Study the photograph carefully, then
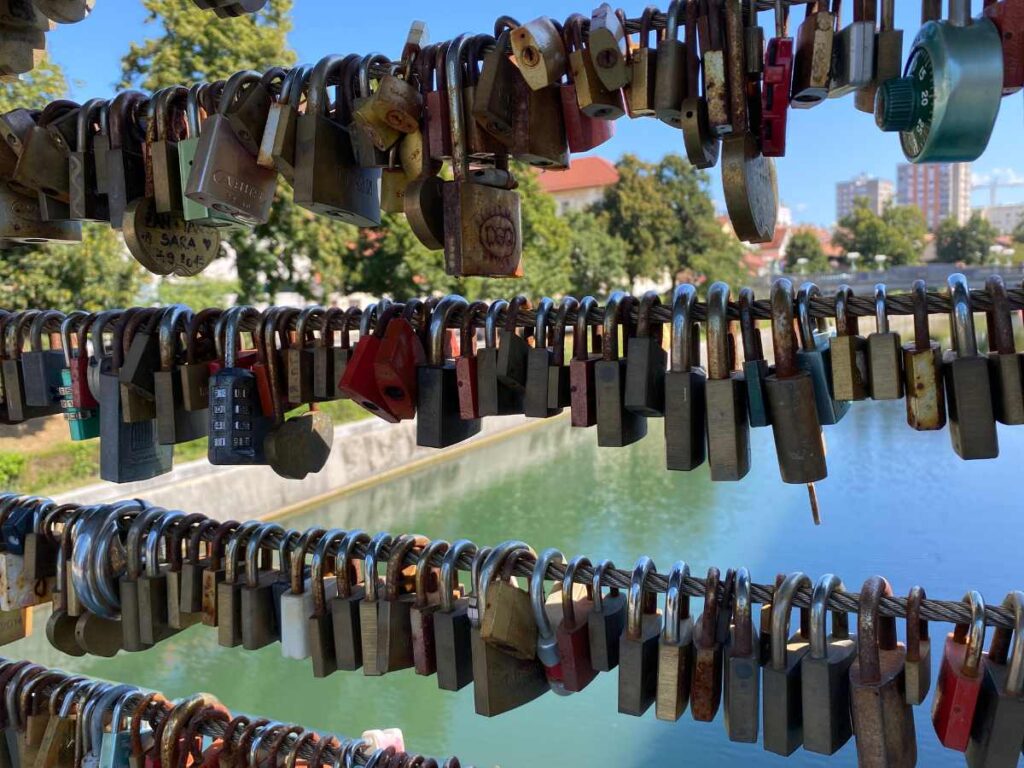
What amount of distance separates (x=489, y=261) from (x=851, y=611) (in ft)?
1.85

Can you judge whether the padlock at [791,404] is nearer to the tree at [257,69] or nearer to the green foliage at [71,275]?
the green foliage at [71,275]

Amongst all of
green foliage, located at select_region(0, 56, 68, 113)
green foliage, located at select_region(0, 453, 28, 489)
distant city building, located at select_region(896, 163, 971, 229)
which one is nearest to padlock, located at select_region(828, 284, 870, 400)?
green foliage, located at select_region(0, 453, 28, 489)

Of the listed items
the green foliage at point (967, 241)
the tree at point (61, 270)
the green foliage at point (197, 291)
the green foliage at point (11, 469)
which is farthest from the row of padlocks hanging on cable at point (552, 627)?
the green foliage at point (967, 241)

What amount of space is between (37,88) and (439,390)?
746 centimetres

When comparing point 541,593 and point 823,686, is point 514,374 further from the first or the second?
point 823,686

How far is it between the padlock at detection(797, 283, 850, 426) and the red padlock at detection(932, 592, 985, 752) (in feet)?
0.72

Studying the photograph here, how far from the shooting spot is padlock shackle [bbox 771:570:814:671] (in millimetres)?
845

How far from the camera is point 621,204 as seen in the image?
28.1 metres

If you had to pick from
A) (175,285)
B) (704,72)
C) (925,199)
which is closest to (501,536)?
(704,72)

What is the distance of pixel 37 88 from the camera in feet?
22.6

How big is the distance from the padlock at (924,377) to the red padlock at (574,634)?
386 millimetres

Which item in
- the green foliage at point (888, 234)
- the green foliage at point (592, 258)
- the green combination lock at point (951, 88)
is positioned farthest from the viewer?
the green foliage at point (888, 234)

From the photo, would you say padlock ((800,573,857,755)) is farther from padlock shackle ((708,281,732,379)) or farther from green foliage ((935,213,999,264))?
green foliage ((935,213,999,264))

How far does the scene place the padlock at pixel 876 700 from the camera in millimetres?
809
